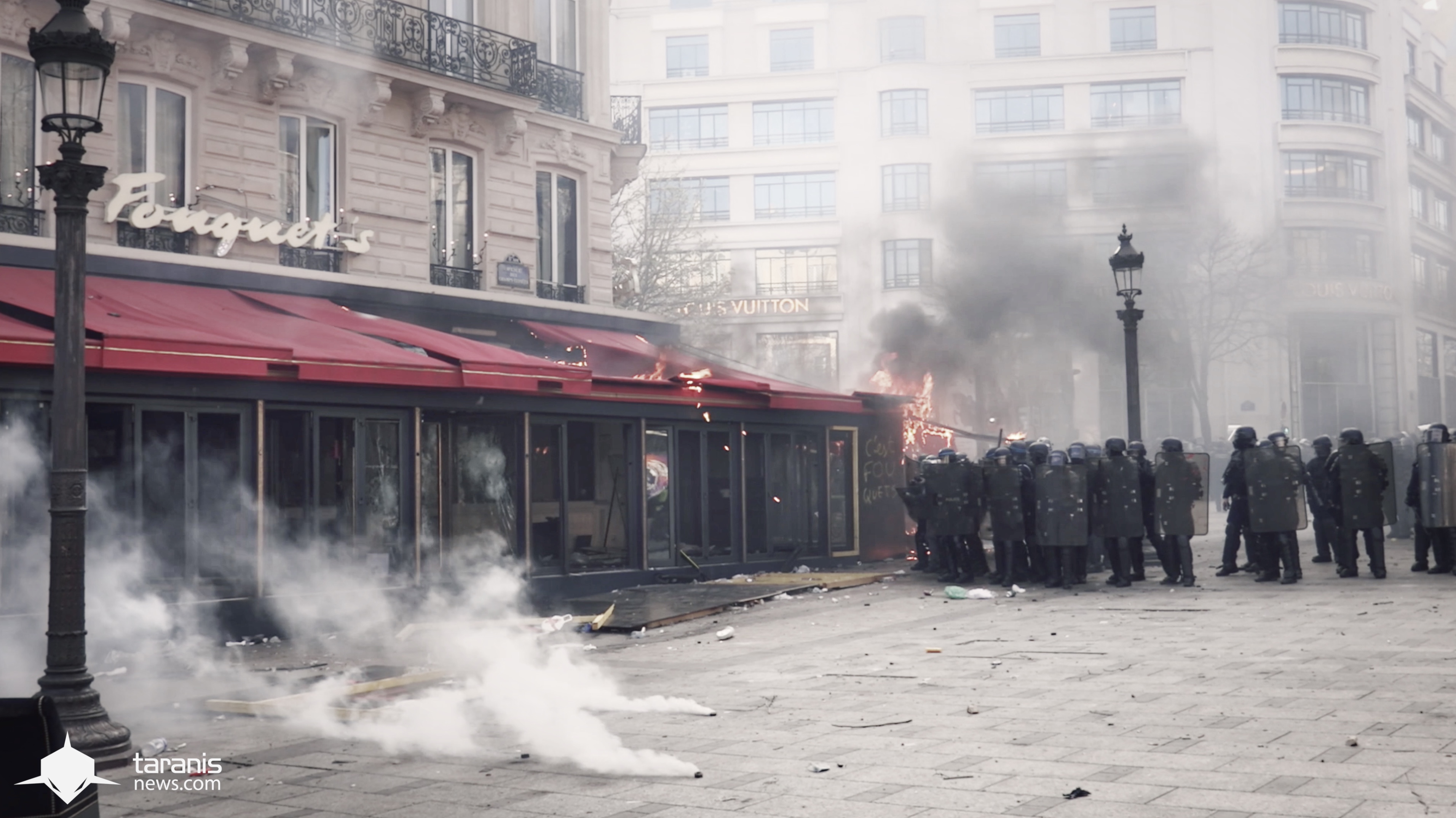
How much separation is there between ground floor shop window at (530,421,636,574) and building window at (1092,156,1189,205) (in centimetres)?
3304

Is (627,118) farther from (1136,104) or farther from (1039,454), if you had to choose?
(1136,104)

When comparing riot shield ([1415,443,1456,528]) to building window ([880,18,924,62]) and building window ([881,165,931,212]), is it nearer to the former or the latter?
building window ([881,165,931,212])

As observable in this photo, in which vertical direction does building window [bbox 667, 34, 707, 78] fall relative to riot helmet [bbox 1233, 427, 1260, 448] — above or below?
above

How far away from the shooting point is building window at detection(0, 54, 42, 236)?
45.7 ft

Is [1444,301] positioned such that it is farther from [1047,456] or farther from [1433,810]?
[1433,810]

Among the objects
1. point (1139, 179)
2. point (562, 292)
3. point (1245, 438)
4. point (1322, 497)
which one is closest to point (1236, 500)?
point (1245, 438)

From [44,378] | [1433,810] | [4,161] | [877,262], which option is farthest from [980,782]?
[877,262]

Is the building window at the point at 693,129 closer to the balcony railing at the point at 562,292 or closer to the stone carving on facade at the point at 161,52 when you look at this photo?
the balcony railing at the point at 562,292

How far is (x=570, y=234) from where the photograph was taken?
20781mm

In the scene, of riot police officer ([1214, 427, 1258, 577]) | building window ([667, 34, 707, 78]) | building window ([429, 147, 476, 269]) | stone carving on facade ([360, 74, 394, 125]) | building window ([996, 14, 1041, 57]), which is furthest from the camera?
building window ([667, 34, 707, 78])

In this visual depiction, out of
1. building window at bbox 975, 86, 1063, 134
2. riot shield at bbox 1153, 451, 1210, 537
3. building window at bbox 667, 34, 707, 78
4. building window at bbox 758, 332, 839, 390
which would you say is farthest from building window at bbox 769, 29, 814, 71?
riot shield at bbox 1153, 451, 1210, 537

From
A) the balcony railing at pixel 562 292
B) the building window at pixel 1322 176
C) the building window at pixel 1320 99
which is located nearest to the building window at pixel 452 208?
the balcony railing at pixel 562 292

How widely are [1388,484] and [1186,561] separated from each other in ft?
7.98

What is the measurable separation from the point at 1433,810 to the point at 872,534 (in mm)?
15183
